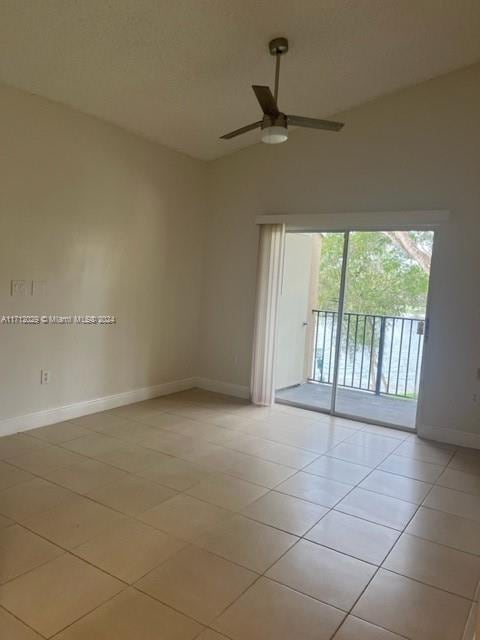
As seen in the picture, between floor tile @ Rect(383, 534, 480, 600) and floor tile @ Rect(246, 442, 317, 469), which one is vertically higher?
floor tile @ Rect(246, 442, 317, 469)

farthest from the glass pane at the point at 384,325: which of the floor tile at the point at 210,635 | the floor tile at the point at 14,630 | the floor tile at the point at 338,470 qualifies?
the floor tile at the point at 14,630

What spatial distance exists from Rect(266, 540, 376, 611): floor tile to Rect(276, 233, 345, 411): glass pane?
289 cm

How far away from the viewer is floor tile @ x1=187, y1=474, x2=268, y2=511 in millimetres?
2988

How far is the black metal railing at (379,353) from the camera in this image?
17.1 feet

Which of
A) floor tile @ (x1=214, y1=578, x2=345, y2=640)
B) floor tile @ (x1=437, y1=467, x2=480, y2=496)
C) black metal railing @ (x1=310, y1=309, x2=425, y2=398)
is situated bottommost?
floor tile @ (x1=214, y1=578, x2=345, y2=640)

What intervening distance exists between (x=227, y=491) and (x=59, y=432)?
1.76 metres

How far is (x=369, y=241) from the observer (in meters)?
4.90

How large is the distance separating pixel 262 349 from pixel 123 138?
8.65ft

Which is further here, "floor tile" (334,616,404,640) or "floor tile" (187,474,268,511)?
"floor tile" (187,474,268,511)

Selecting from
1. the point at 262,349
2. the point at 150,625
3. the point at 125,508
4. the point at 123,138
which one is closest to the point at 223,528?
the point at 125,508

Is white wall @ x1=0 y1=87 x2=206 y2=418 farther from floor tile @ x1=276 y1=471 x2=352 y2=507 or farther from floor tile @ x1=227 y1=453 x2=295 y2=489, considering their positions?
floor tile @ x1=276 y1=471 x2=352 y2=507

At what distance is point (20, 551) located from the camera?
7.73 feet

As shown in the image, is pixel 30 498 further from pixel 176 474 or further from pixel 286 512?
pixel 286 512

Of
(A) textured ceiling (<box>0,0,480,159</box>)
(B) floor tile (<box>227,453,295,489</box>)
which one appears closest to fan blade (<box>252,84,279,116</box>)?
(A) textured ceiling (<box>0,0,480,159</box>)
